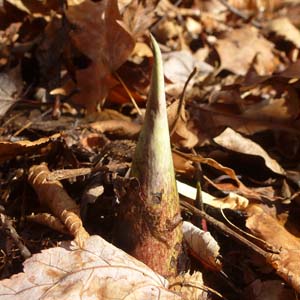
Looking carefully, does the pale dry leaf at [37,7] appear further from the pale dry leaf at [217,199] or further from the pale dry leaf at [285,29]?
the pale dry leaf at [285,29]

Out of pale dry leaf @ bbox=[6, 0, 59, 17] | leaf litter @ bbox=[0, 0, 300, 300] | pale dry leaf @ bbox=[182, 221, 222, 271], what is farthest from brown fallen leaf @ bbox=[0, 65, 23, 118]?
pale dry leaf @ bbox=[182, 221, 222, 271]

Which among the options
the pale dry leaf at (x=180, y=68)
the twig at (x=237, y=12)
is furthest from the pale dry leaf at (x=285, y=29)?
the pale dry leaf at (x=180, y=68)

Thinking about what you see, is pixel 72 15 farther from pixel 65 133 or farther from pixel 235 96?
pixel 235 96

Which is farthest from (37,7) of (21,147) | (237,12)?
(237,12)

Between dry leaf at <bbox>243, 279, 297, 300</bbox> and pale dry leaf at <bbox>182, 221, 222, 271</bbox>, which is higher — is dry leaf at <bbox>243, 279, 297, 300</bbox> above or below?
below

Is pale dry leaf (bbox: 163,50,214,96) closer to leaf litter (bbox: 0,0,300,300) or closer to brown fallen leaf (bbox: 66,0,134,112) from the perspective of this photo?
leaf litter (bbox: 0,0,300,300)

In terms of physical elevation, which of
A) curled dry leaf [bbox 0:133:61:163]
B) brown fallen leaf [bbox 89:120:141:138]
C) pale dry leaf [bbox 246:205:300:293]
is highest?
curled dry leaf [bbox 0:133:61:163]

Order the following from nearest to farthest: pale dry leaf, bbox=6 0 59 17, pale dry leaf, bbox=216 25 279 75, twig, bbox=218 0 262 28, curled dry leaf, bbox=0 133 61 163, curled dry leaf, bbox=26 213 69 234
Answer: curled dry leaf, bbox=26 213 69 234 → curled dry leaf, bbox=0 133 61 163 → pale dry leaf, bbox=6 0 59 17 → pale dry leaf, bbox=216 25 279 75 → twig, bbox=218 0 262 28

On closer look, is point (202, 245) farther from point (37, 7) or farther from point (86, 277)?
point (37, 7)

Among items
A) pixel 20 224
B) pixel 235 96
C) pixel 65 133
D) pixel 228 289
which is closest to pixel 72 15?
Answer: pixel 65 133
